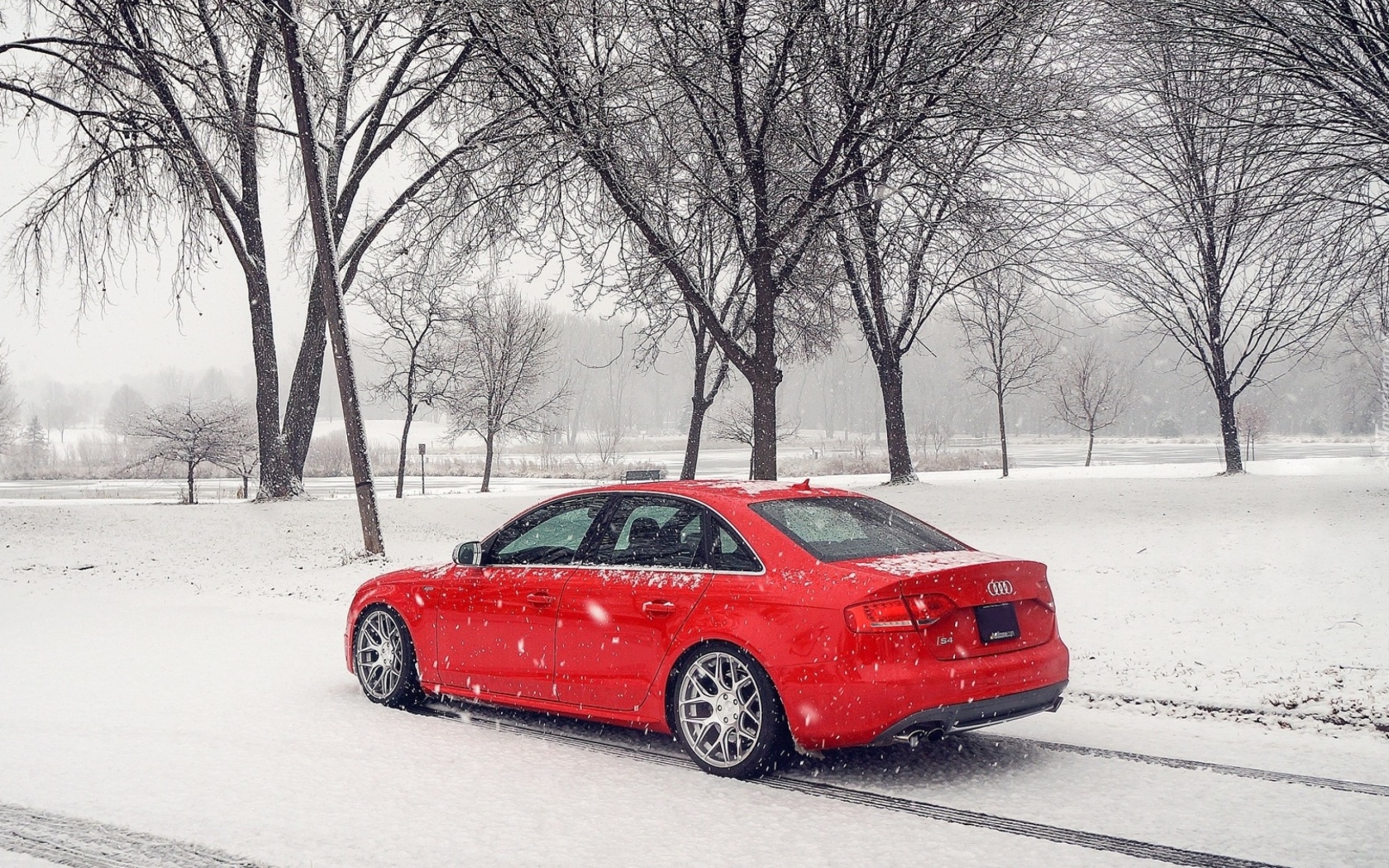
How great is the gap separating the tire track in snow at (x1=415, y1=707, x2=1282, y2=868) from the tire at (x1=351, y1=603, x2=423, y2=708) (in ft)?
2.94

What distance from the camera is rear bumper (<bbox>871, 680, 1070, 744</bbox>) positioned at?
4.91 metres

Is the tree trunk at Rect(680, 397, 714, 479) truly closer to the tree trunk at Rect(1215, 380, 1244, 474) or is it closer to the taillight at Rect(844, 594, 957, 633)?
the tree trunk at Rect(1215, 380, 1244, 474)

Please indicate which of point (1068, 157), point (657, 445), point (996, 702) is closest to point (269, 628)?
point (996, 702)

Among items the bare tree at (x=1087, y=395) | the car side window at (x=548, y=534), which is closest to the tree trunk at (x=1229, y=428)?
the bare tree at (x=1087, y=395)

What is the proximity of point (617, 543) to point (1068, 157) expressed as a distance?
1132cm

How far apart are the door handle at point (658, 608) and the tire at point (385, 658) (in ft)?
6.86

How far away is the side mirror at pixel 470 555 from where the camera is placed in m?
6.70

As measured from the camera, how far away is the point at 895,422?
26.8m

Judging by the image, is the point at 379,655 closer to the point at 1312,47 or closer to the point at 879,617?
the point at 879,617

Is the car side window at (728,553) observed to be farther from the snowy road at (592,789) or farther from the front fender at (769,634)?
the snowy road at (592,789)

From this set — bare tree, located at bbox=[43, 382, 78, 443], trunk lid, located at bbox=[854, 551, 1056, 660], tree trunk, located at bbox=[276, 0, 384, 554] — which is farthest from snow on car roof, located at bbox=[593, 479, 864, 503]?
bare tree, located at bbox=[43, 382, 78, 443]

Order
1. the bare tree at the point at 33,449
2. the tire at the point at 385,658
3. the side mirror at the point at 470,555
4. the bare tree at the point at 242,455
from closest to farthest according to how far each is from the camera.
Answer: the side mirror at the point at 470,555 < the tire at the point at 385,658 < the bare tree at the point at 242,455 < the bare tree at the point at 33,449

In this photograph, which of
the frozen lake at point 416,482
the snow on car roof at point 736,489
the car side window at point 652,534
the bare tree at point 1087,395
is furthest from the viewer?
the bare tree at point 1087,395

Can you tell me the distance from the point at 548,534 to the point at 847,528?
1.88 metres
